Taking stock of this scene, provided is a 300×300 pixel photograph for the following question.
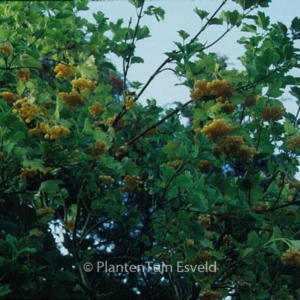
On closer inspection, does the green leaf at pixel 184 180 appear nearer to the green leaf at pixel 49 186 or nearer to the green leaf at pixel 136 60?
the green leaf at pixel 49 186

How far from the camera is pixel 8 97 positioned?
12.9ft

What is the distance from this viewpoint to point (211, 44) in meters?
4.25

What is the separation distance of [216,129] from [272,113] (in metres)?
0.51

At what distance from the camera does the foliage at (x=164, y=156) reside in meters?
3.57

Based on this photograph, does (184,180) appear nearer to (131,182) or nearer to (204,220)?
(204,220)

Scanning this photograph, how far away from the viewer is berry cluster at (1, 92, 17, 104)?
3.91 meters

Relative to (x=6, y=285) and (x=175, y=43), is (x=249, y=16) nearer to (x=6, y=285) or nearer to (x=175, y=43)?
(x=175, y=43)

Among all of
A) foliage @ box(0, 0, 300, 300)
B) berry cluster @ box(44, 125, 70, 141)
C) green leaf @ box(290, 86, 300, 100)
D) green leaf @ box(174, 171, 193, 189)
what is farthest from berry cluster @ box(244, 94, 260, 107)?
berry cluster @ box(44, 125, 70, 141)

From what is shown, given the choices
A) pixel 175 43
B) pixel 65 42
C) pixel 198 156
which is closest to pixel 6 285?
pixel 198 156

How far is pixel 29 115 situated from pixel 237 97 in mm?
1207

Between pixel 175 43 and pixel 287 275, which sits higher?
pixel 175 43

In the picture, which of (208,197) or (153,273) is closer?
(208,197)

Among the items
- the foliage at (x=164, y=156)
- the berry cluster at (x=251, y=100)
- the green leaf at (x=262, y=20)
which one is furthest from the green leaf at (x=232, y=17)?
the berry cluster at (x=251, y=100)

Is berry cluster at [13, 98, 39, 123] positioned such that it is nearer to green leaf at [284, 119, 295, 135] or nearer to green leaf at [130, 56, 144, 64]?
green leaf at [130, 56, 144, 64]
